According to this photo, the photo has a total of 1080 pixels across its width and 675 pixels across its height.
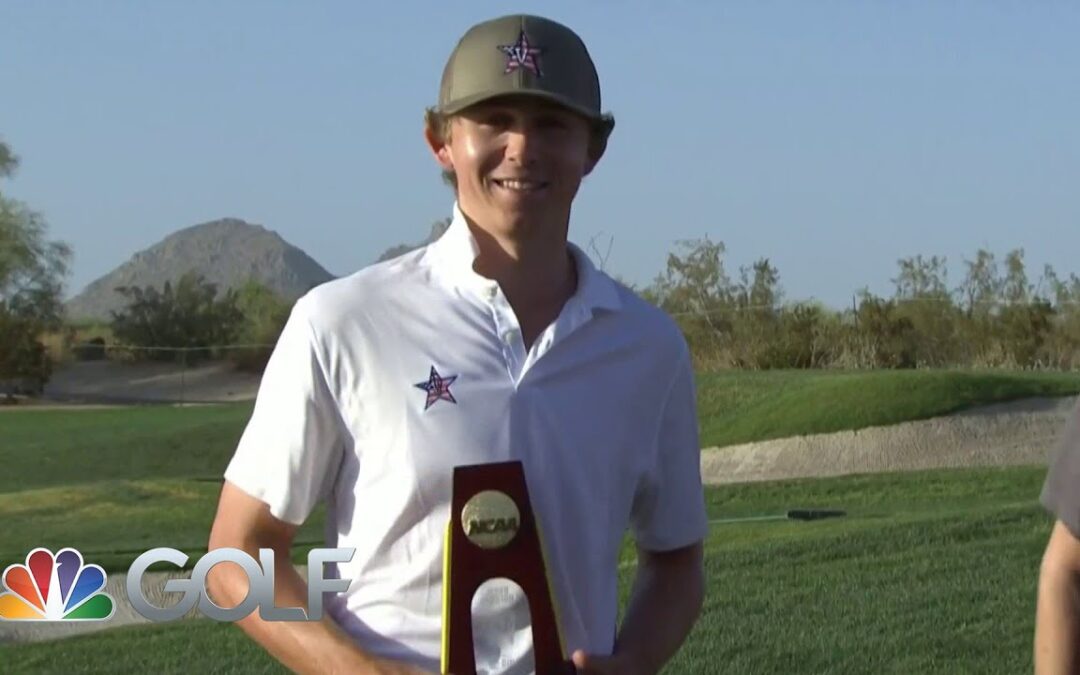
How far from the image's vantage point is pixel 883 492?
14.8 m

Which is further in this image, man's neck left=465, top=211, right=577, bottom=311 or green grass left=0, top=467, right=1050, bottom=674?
green grass left=0, top=467, right=1050, bottom=674

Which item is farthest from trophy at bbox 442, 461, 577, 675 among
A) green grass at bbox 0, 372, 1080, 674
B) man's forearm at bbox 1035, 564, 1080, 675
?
green grass at bbox 0, 372, 1080, 674

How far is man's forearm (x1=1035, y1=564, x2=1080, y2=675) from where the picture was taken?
2.63 meters

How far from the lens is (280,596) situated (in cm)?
221

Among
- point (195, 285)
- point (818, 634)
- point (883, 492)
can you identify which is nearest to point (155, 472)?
point (883, 492)

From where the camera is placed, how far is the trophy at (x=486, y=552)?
6.95 feet

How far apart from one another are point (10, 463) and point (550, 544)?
70.1 feet

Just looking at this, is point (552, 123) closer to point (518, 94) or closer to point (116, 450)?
point (518, 94)

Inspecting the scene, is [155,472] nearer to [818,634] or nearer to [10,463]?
[10,463]

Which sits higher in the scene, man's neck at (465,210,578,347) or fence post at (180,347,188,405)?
man's neck at (465,210,578,347)

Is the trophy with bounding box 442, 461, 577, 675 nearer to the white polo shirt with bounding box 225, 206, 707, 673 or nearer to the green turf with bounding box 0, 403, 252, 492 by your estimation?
the white polo shirt with bounding box 225, 206, 707, 673

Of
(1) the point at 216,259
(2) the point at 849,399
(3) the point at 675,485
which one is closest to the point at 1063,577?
(3) the point at 675,485

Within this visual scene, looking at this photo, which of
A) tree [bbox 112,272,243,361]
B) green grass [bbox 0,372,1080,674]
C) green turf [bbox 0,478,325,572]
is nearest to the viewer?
green grass [bbox 0,372,1080,674]

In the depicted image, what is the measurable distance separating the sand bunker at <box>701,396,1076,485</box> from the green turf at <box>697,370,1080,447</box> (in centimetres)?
21
